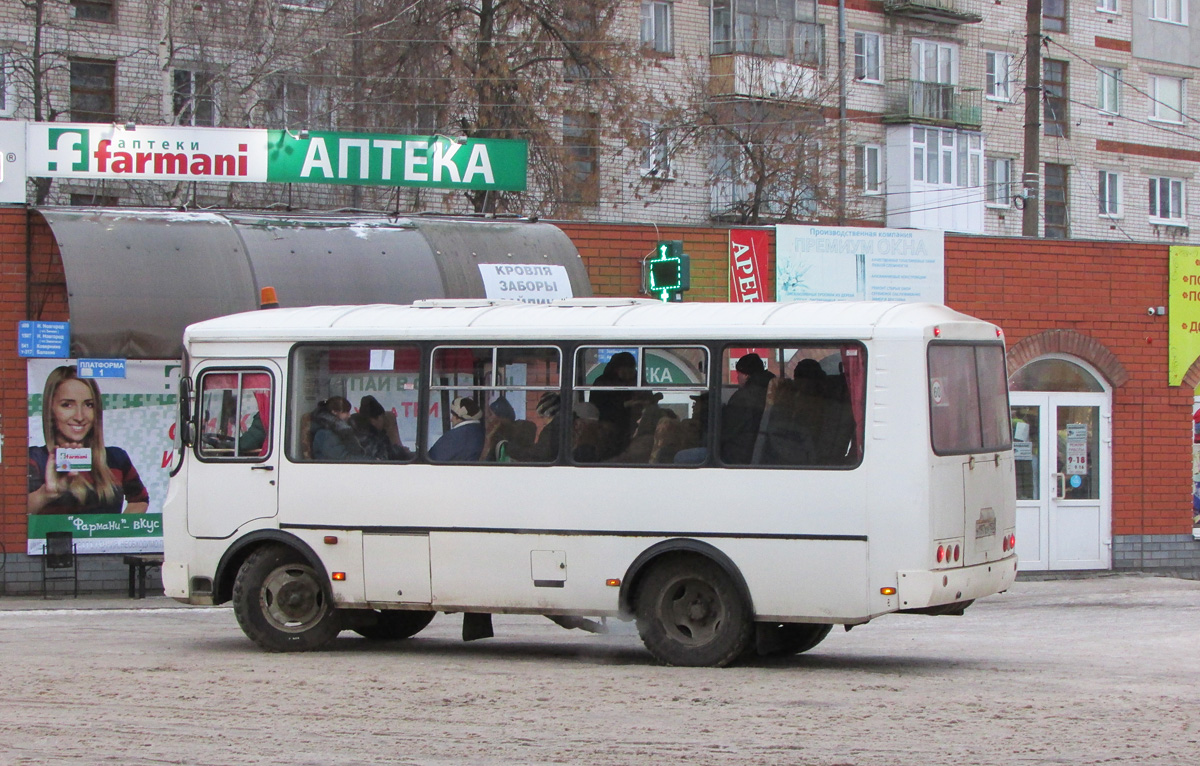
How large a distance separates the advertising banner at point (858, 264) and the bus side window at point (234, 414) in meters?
9.38

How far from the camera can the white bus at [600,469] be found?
1009 centimetres

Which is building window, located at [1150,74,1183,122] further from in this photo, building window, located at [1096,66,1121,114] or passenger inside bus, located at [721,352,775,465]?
passenger inside bus, located at [721,352,775,465]

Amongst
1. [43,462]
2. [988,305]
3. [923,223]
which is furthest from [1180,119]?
[43,462]

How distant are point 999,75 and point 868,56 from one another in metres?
5.68

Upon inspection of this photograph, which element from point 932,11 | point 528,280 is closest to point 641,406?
point 528,280

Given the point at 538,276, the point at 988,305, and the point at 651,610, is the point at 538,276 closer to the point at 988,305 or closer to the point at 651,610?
the point at 988,305

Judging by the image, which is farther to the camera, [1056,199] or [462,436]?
[1056,199]

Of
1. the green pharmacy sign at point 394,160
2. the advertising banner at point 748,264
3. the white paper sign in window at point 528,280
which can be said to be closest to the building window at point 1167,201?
the advertising banner at point 748,264

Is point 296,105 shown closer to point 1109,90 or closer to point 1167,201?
point 1109,90

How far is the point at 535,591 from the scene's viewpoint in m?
10.8

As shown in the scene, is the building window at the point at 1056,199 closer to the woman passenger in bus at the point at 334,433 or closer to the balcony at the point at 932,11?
the balcony at the point at 932,11

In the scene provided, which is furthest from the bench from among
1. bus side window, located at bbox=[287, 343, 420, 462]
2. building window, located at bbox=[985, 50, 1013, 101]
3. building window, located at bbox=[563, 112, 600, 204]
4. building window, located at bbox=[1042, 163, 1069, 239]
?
building window, located at bbox=[1042, 163, 1069, 239]

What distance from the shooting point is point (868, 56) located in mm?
45062

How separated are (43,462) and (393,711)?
969 centimetres
